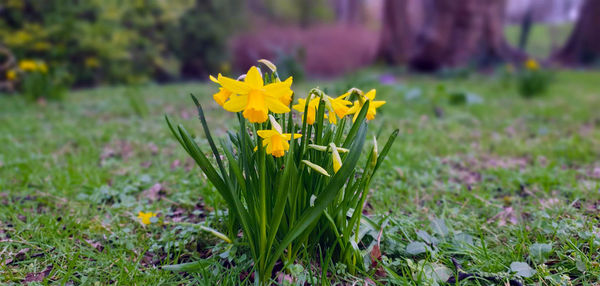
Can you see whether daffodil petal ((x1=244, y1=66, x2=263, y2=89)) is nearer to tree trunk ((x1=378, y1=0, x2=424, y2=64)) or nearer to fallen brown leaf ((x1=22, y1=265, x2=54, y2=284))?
fallen brown leaf ((x1=22, y1=265, x2=54, y2=284))

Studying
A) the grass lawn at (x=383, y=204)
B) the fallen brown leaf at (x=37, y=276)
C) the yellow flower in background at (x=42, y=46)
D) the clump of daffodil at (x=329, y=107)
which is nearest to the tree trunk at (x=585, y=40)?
the grass lawn at (x=383, y=204)

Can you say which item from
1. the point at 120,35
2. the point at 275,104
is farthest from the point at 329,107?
the point at 120,35

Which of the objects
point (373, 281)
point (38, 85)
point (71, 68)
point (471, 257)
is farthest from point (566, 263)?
point (71, 68)

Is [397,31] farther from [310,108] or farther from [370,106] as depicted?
[310,108]

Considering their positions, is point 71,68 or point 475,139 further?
point 71,68

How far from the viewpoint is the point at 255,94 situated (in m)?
0.83

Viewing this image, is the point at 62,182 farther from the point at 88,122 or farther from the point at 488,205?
the point at 488,205

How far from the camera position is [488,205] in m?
1.56

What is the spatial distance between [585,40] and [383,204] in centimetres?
966

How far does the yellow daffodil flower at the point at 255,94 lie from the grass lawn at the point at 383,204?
0.52m

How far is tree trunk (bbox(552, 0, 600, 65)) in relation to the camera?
26.0ft

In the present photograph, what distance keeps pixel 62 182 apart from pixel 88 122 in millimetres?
1817

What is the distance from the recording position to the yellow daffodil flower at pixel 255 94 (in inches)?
32.0

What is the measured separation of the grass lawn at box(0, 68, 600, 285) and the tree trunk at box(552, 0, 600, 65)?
6.58 metres
